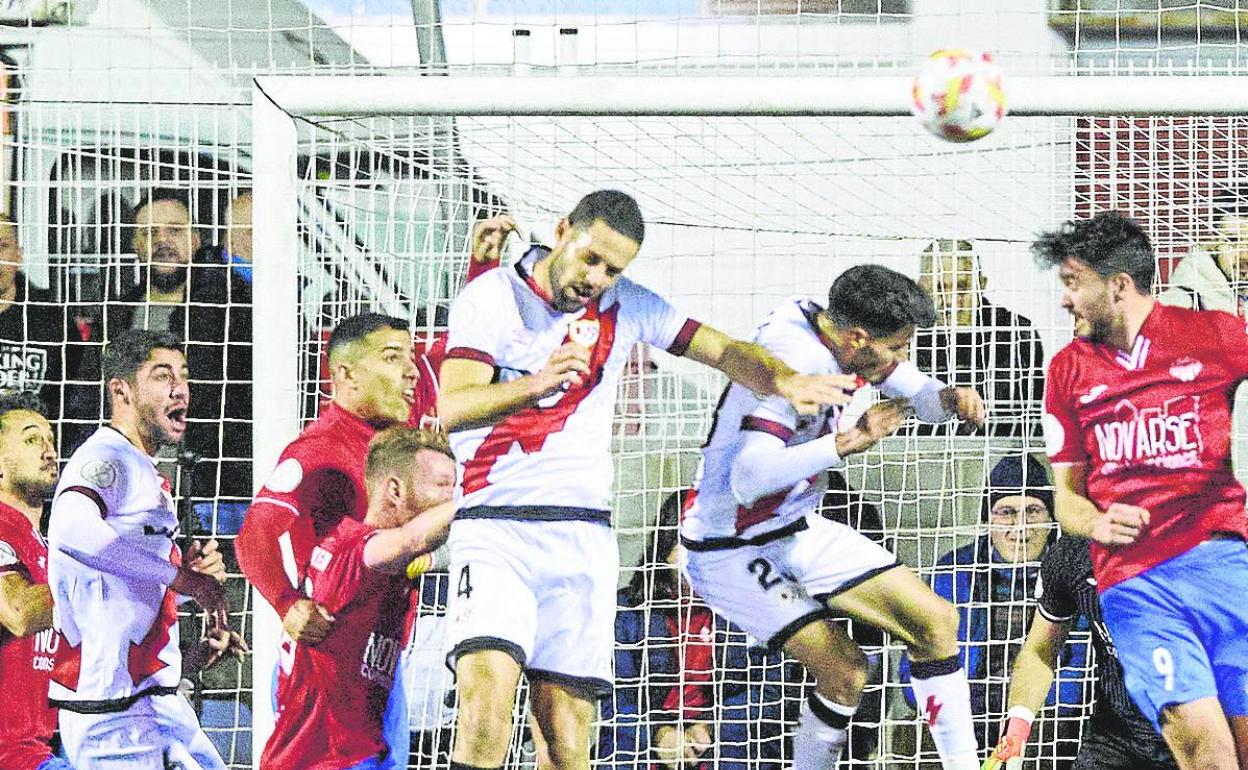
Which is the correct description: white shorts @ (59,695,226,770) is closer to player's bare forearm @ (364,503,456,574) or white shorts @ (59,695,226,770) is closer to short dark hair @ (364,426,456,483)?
player's bare forearm @ (364,503,456,574)

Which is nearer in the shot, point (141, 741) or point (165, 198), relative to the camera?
point (141, 741)

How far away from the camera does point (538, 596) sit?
3771 mm

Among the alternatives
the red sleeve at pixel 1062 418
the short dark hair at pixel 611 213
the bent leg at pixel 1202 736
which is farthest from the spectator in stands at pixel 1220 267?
the short dark hair at pixel 611 213

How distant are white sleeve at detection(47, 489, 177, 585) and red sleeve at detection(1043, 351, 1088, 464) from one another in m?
2.07

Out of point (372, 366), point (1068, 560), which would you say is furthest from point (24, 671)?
point (1068, 560)

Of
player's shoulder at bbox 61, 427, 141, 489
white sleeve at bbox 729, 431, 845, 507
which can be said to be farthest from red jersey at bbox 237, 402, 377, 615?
white sleeve at bbox 729, 431, 845, 507

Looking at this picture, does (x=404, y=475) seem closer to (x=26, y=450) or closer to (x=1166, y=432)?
(x=26, y=450)

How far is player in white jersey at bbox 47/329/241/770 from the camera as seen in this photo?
4.08 m

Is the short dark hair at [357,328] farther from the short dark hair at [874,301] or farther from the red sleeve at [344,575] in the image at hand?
the short dark hair at [874,301]

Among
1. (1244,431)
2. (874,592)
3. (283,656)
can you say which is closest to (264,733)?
(283,656)

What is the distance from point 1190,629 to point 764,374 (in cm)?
106

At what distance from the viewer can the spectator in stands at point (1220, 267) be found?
3.99m

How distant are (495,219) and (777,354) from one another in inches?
28.2

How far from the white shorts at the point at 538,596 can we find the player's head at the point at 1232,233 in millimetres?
1598
